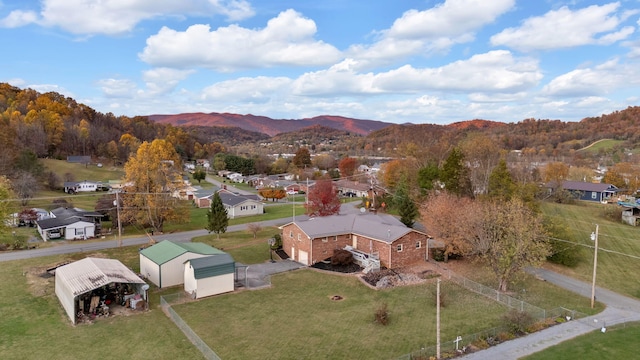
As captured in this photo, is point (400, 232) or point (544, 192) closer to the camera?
point (400, 232)

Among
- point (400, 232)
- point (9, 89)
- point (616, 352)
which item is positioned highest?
point (9, 89)

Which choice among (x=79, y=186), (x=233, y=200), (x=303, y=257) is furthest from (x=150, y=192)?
(x=79, y=186)

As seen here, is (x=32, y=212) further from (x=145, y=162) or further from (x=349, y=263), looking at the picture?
(x=349, y=263)

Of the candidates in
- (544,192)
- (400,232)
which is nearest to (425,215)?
(400,232)

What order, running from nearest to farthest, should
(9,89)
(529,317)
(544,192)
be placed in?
(529,317) < (544,192) < (9,89)

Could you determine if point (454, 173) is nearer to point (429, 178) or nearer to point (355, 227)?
point (429, 178)
